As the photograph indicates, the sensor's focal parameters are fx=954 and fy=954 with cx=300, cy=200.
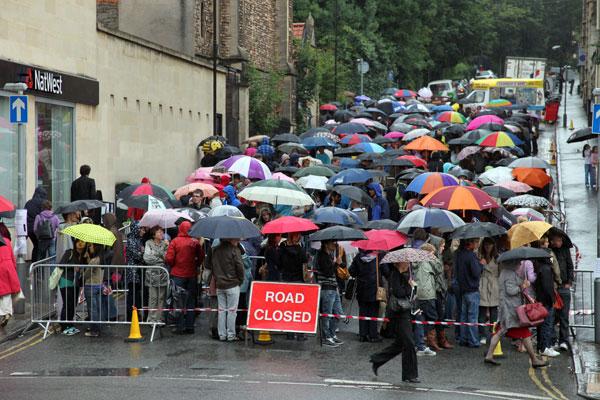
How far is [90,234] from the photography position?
14.0m

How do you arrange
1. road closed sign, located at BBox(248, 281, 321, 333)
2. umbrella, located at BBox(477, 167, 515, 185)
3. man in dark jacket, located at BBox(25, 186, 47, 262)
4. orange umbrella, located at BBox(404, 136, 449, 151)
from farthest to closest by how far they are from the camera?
orange umbrella, located at BBox(404, 136, 449, 151)
umbrella, located at BBox(477, 167, 515, 185)
man in dark jacket, located at BBox(25, 186, 47, 262)
road closed sign, located at BBox(248, 281, 321, 333)

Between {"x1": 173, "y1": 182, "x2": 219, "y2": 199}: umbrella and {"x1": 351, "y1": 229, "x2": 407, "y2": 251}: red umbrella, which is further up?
{"x1": 173, "y1": 182, "x2": 219, "y2": 199}: umbrella

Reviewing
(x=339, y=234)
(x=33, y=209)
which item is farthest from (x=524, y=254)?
(x=33, y=209)

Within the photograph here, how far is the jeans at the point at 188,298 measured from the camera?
14742 mm

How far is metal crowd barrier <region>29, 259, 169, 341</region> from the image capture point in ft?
47.5

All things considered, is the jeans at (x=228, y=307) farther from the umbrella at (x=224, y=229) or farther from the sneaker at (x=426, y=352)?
the sneaker at (x=426, y=352)

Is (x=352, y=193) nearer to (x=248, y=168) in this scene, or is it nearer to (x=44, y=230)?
(x=248, y=168)

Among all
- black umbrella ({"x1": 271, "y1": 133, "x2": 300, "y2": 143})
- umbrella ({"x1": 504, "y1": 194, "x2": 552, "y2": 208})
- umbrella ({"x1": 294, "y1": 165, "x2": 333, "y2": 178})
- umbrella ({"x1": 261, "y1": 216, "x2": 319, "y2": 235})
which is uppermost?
black umbrella ({"x1": 271, "y1": 133, "x2": 300, "y2": 143})

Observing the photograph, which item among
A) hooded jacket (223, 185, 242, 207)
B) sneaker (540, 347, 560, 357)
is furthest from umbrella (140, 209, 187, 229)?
sneaker (540, 347, 560, 357)

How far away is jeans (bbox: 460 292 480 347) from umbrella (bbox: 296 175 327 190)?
6390mm

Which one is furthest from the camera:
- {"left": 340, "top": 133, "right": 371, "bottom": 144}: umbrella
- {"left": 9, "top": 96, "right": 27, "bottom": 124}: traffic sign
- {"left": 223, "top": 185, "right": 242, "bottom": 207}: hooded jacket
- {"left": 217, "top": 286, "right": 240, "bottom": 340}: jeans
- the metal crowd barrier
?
{"left": 340, "top": 133, "right": 371, "bottom": 144}: umbrella

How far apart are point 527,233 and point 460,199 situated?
280 centimetres

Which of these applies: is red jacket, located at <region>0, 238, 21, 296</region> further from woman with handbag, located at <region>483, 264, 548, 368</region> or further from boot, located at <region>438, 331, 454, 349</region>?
woman with handbag, located at <region>483, 264, 548, 368</region>

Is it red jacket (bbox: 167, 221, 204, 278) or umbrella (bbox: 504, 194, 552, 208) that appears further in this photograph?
umbrella (bbox: 504, 194, 552, 208)
